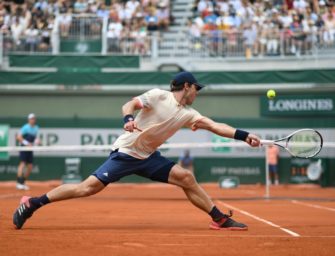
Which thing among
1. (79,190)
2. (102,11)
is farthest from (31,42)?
(79,190)

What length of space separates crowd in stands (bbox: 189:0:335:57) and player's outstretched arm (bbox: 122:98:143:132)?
15671mm

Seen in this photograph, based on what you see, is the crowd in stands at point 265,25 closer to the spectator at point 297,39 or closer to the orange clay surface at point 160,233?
the spectator at point 297,39

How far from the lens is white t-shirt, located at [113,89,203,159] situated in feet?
26.7

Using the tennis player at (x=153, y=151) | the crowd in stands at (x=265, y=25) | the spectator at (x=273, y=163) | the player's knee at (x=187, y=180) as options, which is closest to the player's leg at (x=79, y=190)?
the tennis player at (x=153, y=151)

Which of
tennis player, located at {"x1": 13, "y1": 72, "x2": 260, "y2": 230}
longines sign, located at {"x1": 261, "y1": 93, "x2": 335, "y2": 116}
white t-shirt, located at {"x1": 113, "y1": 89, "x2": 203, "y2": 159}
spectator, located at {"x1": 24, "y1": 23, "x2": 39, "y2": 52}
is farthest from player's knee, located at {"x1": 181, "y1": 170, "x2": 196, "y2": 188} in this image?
spectator, located at {"x1": 24, "y1": 23, "x2": 39, "y2": 52}

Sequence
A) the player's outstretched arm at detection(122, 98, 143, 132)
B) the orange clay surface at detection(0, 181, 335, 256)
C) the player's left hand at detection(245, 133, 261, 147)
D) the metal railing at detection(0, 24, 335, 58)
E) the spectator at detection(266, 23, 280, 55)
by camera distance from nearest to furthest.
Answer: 1. the orange clay surface at detection(0, 181, 335, 256)
2. the player's outstretched arm at detection(122, 98, 143, 132)
3. the player's left hand at detection(245, 133, 261, 147)
4. the metal railing at detection(0, 24, 335, 58)
5. the spectator at detection(266, 23, 280, 55)

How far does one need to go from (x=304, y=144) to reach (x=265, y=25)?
15.7 m

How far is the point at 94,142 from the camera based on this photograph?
23062 mm

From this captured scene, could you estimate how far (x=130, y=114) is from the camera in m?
7.52

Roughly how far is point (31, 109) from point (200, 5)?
7.75 meters

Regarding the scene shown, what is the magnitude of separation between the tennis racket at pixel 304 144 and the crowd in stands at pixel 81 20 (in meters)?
15.6

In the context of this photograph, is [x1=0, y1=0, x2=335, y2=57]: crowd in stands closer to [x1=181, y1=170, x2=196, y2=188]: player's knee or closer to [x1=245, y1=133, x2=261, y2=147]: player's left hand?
→ [x1=181, y1=170, x2=196, y2=188]: player's knee

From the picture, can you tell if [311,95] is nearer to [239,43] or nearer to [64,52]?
[239,43]

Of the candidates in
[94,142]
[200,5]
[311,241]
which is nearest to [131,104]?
[311,241]
